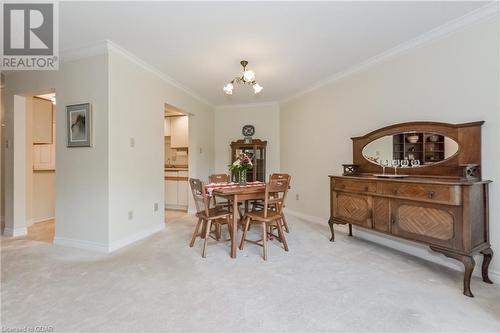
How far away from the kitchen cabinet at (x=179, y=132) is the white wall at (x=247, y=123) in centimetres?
73

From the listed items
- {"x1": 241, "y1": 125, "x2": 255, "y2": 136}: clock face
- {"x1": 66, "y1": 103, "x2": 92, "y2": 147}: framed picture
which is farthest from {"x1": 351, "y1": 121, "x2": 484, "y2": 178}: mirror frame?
{"x1": 66, "y1": 103, "x2": 92, "y2": 147}: framed picture

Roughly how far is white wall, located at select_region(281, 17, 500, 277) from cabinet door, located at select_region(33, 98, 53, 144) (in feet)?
14.7

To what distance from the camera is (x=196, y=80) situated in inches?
151

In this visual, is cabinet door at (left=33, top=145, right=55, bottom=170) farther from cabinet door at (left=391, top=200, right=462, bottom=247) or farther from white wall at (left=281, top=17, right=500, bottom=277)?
cabinet door at (left=391, top=200, right=462, bottom=247)

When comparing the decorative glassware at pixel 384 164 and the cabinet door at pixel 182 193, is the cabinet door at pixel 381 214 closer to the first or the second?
the decorative glassware at pixel 384 164

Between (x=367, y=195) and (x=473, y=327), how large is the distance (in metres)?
1.36

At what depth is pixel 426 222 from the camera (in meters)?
2.07

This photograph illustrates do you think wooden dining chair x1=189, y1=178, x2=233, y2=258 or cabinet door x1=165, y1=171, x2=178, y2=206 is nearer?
wooden dining chair x1=189, y1=178, x2=233, y2=258

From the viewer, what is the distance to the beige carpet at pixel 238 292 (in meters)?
1.50

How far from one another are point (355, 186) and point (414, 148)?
75 cm

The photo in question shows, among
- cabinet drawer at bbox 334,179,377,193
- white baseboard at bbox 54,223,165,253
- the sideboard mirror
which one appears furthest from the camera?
white baseboard at bbox 54,223,165,253

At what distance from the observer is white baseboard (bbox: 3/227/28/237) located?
10.8ft

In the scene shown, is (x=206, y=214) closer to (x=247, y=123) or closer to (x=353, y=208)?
(x=353, y=208)

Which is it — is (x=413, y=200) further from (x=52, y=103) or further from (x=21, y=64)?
(x=52, y=103)
